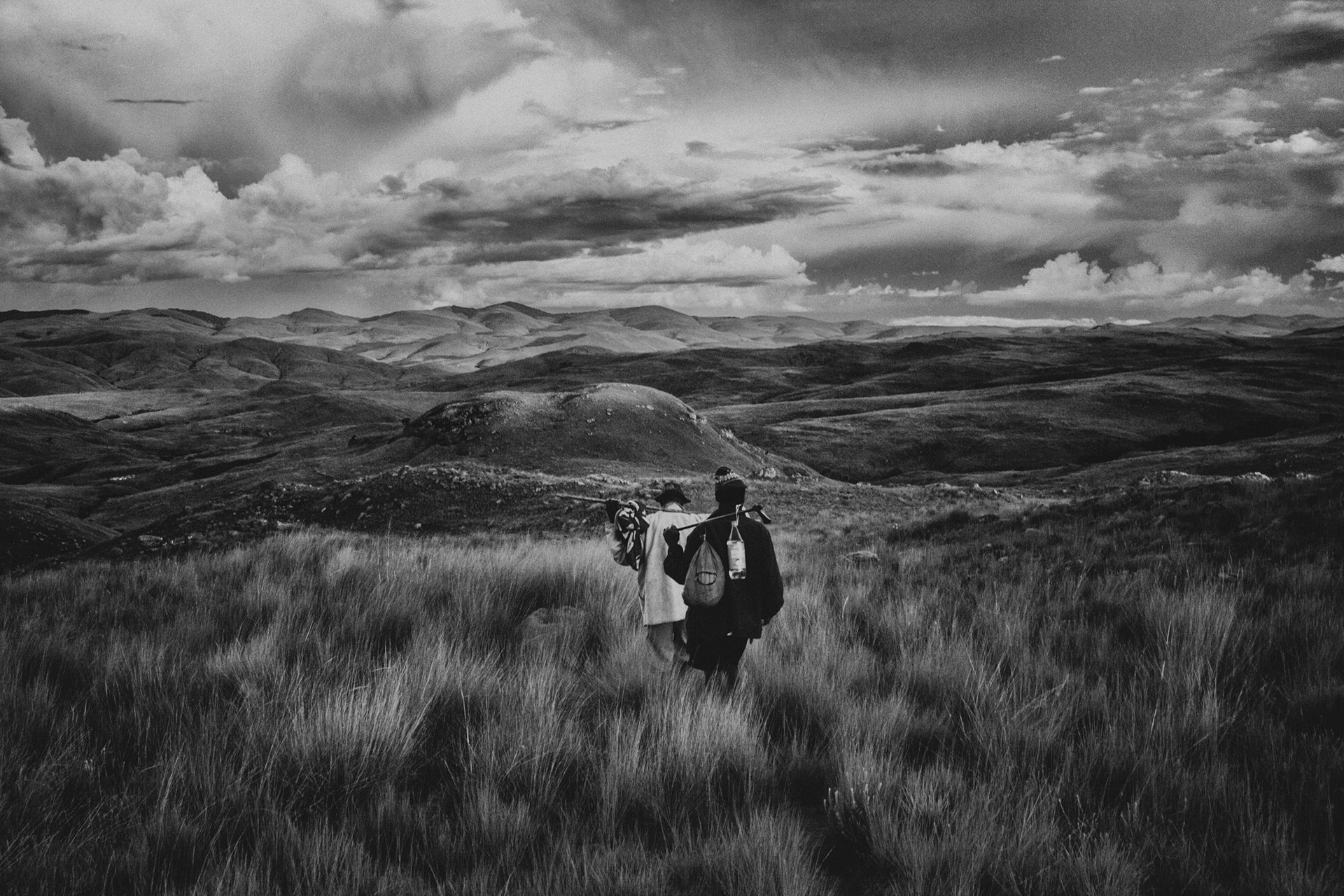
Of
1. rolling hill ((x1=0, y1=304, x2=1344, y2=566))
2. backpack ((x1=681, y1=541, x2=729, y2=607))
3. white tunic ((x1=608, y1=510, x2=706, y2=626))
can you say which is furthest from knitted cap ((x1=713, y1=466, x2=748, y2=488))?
rolling hill ((x1=0, y1=304, x2=1344, y2=566))

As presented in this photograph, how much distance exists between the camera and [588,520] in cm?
2014

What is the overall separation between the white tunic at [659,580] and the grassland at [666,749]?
1.39ft

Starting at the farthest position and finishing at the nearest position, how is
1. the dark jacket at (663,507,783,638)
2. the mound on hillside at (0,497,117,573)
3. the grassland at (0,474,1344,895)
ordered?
the mound on hillside at (0,497,117,573), the dark jacket at (663,507,783,638), the grassland at (0,474,1344,895)

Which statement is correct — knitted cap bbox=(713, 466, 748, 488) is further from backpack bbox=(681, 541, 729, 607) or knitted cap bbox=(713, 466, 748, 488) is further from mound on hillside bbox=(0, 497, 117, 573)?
mound on hillside bbox=(0, 497, 117, 573)

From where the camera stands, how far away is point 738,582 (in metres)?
5.05

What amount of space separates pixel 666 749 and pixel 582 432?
33147mm

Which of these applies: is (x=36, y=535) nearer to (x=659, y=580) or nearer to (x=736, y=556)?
(x=659, y=580)

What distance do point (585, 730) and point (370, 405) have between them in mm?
122542

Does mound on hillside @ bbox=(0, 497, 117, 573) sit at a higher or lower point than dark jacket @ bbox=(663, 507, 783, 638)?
lower

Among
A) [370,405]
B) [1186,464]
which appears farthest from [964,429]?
[370,405]

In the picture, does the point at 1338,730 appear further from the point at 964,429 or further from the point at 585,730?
the point at 964,429

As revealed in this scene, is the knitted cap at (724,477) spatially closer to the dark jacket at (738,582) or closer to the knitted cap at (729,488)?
the knitted cap at (729,488)

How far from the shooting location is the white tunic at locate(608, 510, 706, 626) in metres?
5.28

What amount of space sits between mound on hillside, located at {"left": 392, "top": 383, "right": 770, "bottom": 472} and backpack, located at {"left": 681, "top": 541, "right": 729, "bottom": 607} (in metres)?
27.8
